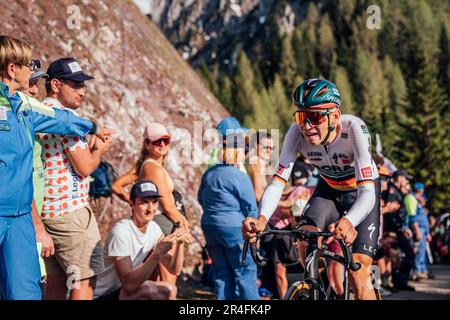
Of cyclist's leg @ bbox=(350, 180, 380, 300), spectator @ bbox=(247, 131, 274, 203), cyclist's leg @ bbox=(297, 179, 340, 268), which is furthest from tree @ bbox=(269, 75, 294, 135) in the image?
cyclist's leg @ bbox=(350, 180, 380, 300)

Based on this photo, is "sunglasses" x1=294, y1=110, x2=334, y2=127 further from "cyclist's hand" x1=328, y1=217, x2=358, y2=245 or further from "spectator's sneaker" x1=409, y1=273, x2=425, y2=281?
"spectator's sneaker" x1=409, y1=273, x2=425, y2=281

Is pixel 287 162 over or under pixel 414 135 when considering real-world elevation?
under

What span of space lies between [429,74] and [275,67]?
197 feet

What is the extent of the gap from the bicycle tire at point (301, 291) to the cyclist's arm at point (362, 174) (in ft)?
1.79

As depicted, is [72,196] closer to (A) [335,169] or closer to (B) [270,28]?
(A) [335,169]

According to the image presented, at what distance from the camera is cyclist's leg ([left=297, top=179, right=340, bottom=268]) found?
486 centimetres

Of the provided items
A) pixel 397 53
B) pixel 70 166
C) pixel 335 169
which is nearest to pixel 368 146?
pixel 335 169

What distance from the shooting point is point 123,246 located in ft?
16.6

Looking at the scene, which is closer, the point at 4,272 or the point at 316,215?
the point at 4,272

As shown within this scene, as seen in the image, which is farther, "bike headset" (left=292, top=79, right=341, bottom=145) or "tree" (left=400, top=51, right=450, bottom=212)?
"tree" (left=400, top=51, right=450, bottom=212)

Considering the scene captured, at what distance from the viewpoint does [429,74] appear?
59.2m

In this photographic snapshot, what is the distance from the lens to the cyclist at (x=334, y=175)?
14.4 ft

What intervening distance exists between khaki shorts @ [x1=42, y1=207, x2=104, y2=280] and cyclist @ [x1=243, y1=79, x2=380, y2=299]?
1279mm

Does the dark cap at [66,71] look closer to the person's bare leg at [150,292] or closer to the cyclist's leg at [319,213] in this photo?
the person's bare leg at [150,292]
